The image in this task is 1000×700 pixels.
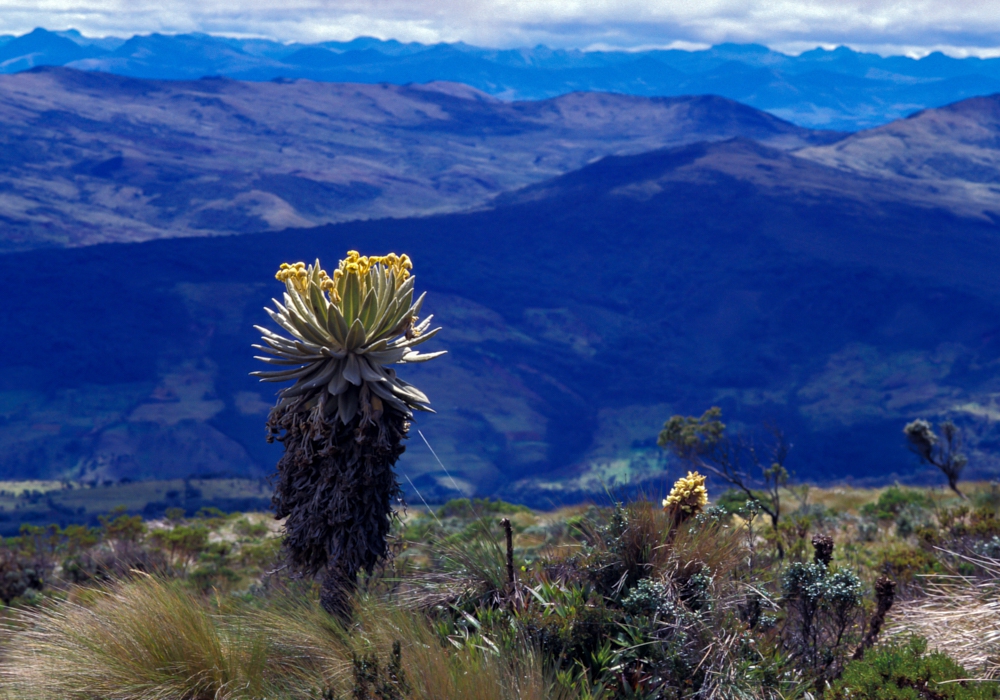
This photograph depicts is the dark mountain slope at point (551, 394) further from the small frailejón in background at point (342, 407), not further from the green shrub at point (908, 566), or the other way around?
the small frailejón in background at point (342, 407)

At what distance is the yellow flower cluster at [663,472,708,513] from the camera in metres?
5.86

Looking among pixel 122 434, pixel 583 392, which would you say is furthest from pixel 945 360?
pixel 122 434

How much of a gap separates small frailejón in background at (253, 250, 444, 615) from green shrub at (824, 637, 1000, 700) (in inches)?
109

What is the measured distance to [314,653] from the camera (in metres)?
4.73

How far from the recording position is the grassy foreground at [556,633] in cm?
430

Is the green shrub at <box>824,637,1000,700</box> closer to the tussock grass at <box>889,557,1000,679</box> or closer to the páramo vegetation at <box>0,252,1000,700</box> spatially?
the páramo vegetation at <box>0,252,1000,700</box>

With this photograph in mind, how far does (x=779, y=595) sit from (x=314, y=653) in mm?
2939

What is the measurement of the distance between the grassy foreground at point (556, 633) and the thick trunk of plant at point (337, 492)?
20cm

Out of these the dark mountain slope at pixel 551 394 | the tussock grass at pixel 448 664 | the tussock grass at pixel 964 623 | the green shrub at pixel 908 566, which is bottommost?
the dark mountain slope at pixel 551 394

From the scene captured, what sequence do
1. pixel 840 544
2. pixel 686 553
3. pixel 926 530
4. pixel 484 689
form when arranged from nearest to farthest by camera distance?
pixel 484 689 < pixel 686 553 < pixel 926 530 < pixel 840 544

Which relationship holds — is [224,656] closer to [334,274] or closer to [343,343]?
[343,343]

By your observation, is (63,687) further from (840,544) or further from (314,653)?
(840,544)

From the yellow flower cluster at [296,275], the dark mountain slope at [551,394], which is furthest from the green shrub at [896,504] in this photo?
the dark mountain slope at [551,394]

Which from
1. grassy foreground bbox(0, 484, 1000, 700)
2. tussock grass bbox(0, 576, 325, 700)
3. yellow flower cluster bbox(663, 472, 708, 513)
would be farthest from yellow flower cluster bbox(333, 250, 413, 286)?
yellow flower cluster bbox(663, 472, 708, 513)
